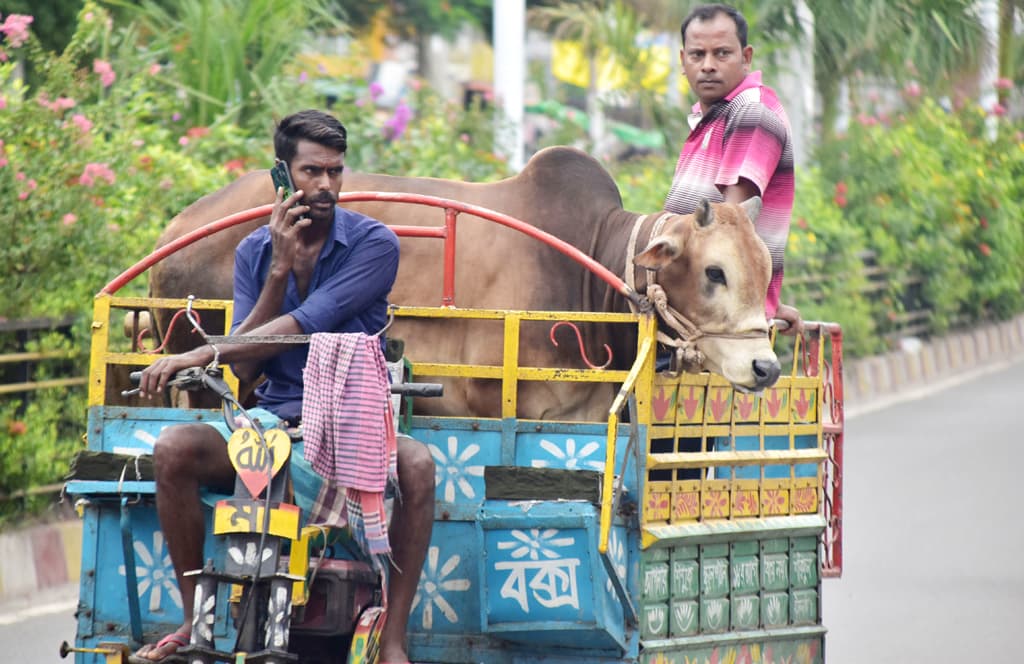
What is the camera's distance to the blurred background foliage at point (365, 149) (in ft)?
27.7

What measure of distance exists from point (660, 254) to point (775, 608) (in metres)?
1.28

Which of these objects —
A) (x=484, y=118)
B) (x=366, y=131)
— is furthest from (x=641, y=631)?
(x=484, y=118)

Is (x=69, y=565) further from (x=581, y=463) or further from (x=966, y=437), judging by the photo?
(x=966, y=437)

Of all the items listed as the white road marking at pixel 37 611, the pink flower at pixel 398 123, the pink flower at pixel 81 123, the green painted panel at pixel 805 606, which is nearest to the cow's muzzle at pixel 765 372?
the green painted panel at pixel 805 606

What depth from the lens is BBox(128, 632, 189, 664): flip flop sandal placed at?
4402 mm

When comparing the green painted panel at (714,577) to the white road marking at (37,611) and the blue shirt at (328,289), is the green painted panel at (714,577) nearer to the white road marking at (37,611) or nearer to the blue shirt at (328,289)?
the blue shirt at (328,289)

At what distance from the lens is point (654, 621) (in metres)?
4.99

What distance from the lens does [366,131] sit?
39.7ft

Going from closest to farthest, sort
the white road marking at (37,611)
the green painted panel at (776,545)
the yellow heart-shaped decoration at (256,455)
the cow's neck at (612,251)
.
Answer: the yellow heart-shaped decoration at (256,455), the green painted panel at (776,545), the cow's neck at (612,251), the white road marking at (37,611)

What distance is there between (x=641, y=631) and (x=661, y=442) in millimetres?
677

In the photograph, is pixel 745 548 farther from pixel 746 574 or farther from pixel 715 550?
pixel 715 550

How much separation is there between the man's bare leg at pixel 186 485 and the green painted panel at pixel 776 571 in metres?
1.87

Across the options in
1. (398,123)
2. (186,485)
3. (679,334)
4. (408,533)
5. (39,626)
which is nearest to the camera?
(186,485)

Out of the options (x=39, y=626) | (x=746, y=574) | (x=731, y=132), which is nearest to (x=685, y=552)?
(x=746, y=574)
